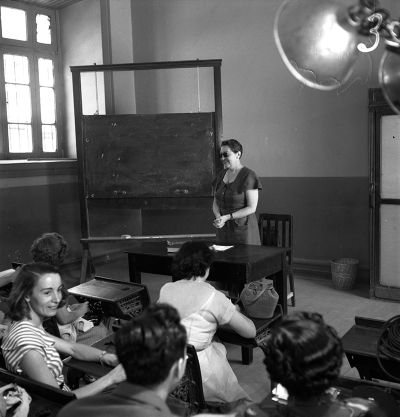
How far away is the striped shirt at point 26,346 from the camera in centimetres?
204

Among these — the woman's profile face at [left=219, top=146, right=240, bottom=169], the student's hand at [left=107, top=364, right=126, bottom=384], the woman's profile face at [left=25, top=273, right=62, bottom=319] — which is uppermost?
the woman's profile face at [left=219, top=146, right=240, bottom=169]

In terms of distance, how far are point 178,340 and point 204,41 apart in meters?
5.43

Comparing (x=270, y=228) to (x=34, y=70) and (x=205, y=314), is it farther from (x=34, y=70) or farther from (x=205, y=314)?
(x=34, y=70)

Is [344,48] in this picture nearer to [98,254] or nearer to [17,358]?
[17,358]

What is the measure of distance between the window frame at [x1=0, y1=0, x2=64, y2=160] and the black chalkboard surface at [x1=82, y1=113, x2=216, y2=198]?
90 centimetres

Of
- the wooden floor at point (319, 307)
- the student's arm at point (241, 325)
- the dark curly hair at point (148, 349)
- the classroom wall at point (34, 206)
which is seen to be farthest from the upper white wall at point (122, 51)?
the dark curly hair at point (148, 349)

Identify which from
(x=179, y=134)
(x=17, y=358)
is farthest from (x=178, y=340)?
(x=179, y=134)

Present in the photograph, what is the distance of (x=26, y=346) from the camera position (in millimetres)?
2035

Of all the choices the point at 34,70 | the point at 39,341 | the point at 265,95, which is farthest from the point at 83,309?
the point at 34,70

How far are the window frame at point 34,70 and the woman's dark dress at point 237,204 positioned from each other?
2.65 m

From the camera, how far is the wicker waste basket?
5.37 meters

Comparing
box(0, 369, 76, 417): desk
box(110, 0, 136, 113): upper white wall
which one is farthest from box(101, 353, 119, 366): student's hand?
box(110, 0, 136, 113): upper white wall

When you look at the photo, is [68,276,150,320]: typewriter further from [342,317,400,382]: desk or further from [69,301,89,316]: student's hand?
[342,317,400,382]: desk

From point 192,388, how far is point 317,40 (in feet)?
4.80
